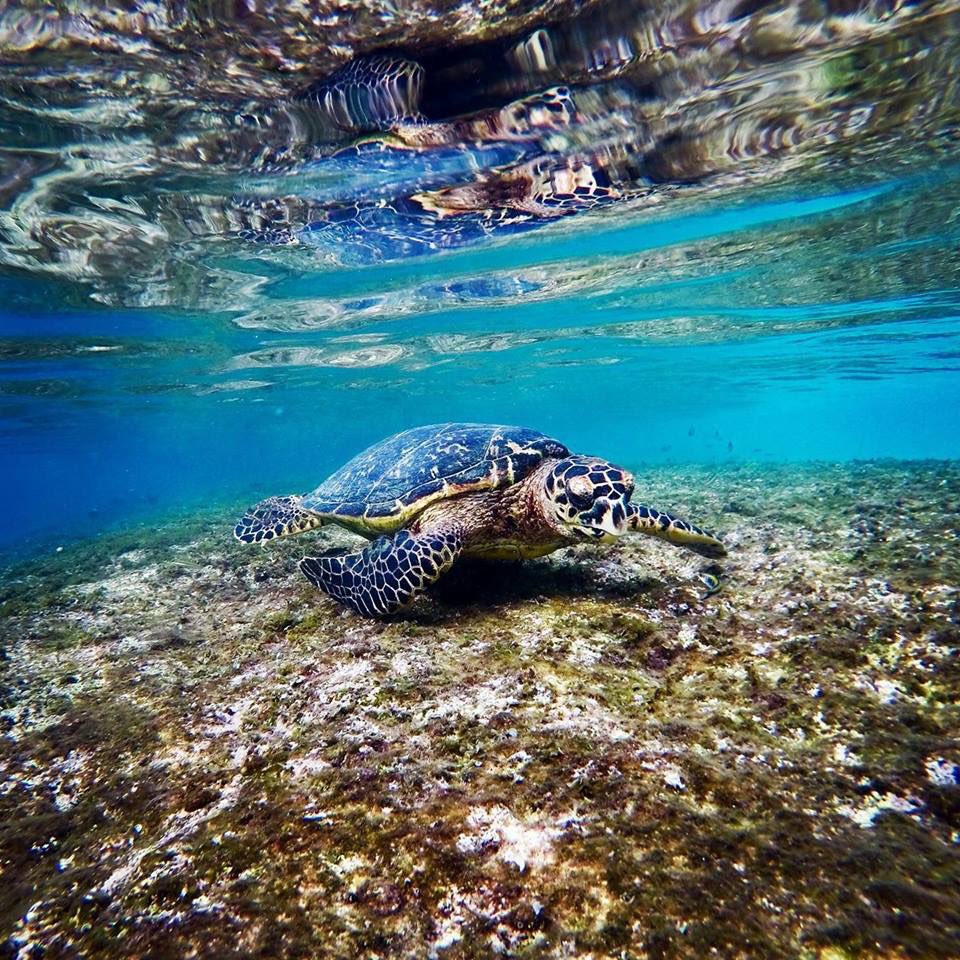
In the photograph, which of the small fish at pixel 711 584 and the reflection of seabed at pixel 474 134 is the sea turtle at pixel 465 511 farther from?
the reflection of seabed at pixel 474 134

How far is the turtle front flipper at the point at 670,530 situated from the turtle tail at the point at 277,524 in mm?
4144

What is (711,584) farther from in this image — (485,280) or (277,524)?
(485,280)

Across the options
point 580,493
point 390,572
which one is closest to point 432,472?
point 390,572

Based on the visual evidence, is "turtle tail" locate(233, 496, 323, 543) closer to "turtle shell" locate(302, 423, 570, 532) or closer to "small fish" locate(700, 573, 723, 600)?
"turtle shell" locate(302, 423, 570, 532)

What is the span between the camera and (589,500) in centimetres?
437

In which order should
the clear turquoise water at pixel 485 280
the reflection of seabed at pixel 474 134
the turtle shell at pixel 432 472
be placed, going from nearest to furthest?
the turtle shell at pixel 432 472 → the reflection of seabed at pixel 474 134 → the clear turquoise water at pixel 485 280

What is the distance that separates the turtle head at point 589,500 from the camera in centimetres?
430

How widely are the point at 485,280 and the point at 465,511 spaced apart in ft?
35.7

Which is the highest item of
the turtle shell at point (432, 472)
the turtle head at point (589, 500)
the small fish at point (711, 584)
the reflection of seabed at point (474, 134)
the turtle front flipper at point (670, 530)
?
the reflection of seabed at point (474, 134)

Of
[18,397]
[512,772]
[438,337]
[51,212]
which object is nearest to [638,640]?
[512,772]

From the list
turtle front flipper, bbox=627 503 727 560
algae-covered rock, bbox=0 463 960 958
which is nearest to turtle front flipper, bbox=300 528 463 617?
algae-covered rock, bbox=0 463 960 958

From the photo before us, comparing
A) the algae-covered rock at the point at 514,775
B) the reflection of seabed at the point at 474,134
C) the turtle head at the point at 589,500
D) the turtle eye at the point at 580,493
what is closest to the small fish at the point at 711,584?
the algae-covered rock at the point at 514,775

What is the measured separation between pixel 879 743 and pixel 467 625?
108 inches

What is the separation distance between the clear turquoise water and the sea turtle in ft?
15.9
